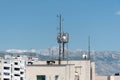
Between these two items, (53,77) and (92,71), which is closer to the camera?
(53,77)

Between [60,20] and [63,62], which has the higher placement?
[60,20]

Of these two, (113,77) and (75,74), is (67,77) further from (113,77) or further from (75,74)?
(113,77)

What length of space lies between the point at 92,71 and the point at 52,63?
23.5ft

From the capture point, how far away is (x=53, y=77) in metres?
49.5

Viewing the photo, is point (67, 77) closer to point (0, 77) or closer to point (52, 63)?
point (52, 63)

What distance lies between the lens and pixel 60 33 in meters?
56.0

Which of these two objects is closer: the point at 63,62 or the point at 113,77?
the point at 63,62

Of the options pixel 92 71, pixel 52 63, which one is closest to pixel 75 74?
pixel 52 63

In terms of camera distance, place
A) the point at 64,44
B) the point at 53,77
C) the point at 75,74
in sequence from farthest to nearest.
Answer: the point at 64,44 → the point at 75,74 → the point at 53,77

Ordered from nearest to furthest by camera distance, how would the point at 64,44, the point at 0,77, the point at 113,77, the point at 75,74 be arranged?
1. the point at 75,74
2. the point at 64,44
3. the point at 113,77
4. the point at 0,77

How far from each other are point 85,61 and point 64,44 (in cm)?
281

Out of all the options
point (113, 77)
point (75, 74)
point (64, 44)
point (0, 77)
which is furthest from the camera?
point (0, 77)

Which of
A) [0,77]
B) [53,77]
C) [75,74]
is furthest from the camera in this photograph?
[0,77]

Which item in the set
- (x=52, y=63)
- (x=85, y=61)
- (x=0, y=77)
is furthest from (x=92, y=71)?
(x=0, y=77)
